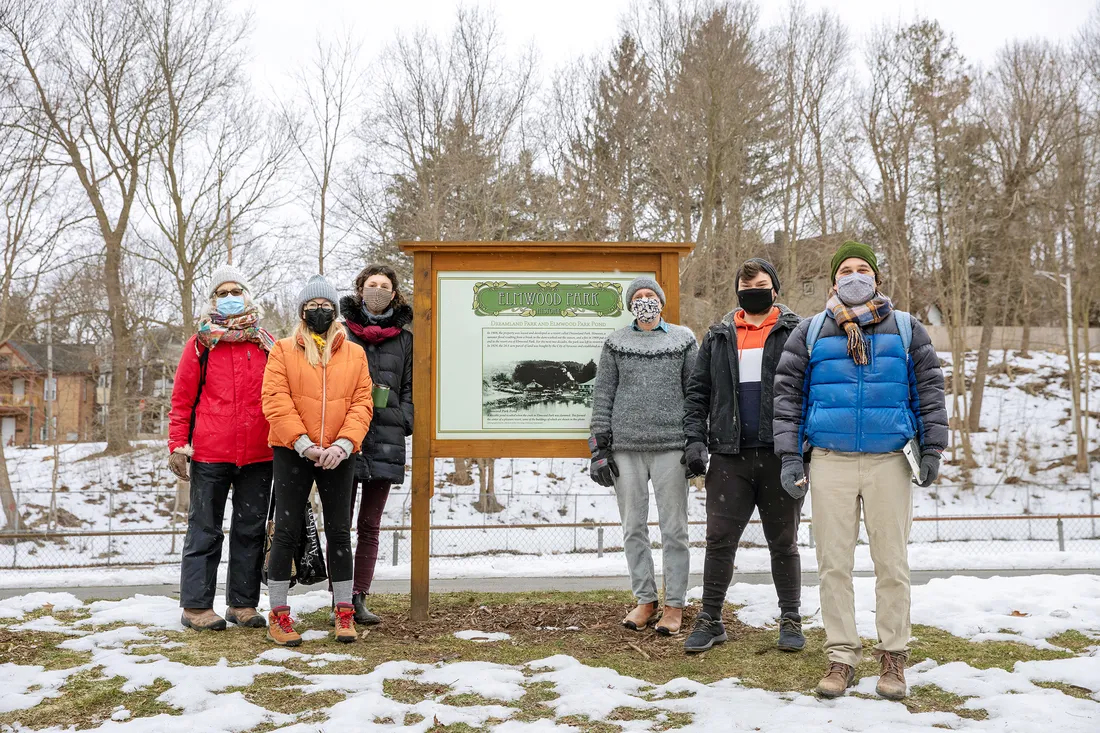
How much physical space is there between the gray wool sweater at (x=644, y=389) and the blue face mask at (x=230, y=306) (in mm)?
2366

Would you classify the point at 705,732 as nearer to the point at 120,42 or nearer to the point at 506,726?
the point at 506,726

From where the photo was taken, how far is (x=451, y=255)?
5.89m

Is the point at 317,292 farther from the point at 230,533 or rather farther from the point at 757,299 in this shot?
the point at 757,299

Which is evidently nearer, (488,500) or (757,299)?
(757,299)

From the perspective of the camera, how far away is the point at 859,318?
4.09 metres

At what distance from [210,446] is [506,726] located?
112 inches

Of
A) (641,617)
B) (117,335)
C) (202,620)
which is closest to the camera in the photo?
(202,620)

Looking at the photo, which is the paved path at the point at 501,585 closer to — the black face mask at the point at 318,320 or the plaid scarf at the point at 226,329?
the plaid scarf at the point at 226,329

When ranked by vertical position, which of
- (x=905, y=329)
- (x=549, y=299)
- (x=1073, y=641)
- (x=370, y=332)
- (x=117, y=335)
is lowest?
(x=1073, y=641)

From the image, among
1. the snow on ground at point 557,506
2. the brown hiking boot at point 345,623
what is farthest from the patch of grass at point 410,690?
the snow on ground at point 557,506

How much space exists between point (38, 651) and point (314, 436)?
189 cm

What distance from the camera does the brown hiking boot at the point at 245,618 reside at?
5.29 metres

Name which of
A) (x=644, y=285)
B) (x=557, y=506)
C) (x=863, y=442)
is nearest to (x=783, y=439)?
(x=863, y=442)

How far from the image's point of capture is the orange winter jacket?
4797mm
